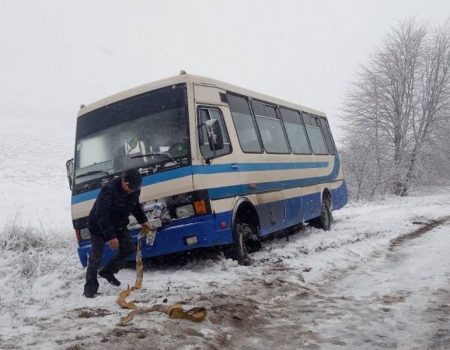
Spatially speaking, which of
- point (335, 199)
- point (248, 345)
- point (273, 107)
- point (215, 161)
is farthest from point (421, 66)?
point (248, 345)

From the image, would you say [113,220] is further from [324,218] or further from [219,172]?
[324,218]

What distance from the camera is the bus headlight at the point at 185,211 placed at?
21.0 ft

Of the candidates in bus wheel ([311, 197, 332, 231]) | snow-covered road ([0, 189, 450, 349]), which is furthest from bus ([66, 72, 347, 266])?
bus wheel ([311, 197, 332, 231])

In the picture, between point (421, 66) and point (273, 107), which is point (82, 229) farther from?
point (421, 66)

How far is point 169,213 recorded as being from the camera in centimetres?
646

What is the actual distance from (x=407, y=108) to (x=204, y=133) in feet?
87.0

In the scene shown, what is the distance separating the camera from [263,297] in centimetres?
543

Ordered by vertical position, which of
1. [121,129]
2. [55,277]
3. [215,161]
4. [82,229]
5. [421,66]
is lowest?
[55,277]

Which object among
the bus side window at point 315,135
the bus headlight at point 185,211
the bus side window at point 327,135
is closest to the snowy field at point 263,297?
the bus headlight at point 185,211

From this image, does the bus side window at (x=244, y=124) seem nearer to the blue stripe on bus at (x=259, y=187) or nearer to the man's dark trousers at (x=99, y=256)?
the blue stripe on bus at (x=259, y=187)

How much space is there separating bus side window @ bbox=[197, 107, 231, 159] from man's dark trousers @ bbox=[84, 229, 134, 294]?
1659 mm

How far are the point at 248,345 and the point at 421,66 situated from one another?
30.8 m

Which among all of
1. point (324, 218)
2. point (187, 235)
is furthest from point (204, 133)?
point (324, 218)

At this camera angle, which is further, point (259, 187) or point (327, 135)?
point (327, 135)
